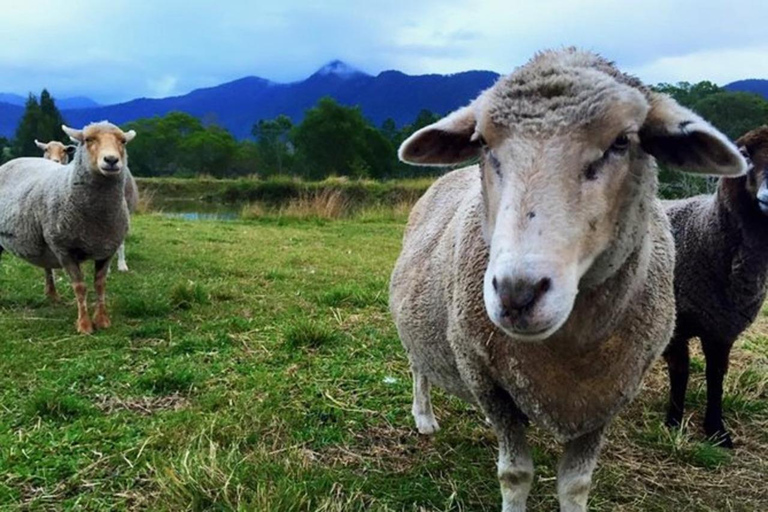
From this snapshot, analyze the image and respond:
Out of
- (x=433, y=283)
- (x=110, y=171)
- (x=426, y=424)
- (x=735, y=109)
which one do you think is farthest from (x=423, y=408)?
(x=735, y=109)

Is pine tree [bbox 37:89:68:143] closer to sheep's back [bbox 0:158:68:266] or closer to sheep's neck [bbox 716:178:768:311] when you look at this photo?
sheep's back [bbox 0:158:68:266]

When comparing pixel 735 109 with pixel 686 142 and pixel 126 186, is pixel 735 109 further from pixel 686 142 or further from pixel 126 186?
pixel 686 142

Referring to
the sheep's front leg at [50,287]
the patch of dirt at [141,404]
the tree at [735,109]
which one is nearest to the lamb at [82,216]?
the sheep's front leg at [50,287]

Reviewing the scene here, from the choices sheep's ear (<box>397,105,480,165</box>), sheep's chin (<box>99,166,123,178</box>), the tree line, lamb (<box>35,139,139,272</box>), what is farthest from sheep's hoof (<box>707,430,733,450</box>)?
the tree line

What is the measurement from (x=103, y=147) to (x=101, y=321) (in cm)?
161

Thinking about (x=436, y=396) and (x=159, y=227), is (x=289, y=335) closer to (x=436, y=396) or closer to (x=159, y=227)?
(x=436, y=396)

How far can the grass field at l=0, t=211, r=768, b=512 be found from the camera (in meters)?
3.20

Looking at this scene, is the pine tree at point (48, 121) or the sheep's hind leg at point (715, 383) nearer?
the sheep's hind leg at point (715, 383)

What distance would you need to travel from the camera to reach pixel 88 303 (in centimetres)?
683

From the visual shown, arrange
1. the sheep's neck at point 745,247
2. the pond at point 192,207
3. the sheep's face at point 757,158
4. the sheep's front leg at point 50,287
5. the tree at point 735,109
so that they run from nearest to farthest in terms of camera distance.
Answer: the sheep's face at point 757,158, the sheep's neck at point 745,247, the sheep's front leg at point 50,287, the tree at point 735,109, the pond at point 192,207

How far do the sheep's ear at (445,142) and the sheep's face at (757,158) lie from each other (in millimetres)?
2105

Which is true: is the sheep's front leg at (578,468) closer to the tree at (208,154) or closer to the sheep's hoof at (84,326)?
the sheep's hoof at (84,326)

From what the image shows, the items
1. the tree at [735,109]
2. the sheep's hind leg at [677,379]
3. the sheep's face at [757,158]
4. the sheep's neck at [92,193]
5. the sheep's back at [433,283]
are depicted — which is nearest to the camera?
the sheep's back at [433,283]

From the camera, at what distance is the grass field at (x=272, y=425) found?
10.5ft
